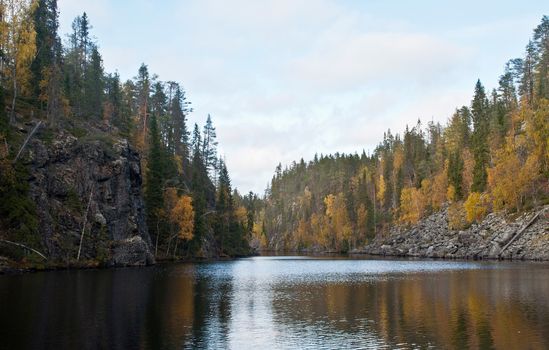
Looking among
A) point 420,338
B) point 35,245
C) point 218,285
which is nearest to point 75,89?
point 35,245

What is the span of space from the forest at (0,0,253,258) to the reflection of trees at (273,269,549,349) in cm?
4148

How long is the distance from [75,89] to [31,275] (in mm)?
64422

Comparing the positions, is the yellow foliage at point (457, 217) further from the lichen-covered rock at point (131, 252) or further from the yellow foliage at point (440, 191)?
the lichen-covered rock at point (131, 252)

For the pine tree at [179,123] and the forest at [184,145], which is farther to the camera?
the pine tree at [179,123]

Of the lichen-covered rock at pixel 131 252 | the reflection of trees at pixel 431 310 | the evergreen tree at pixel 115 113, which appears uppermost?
the evergreen tree at pixel 115 113

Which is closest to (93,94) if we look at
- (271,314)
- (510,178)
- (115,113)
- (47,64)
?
(115,113)

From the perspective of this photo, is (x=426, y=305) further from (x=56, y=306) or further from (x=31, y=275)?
(x=31, y=275)

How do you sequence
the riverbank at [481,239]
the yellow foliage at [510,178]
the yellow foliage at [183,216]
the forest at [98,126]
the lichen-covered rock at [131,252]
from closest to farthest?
1. the forest at [98,126]
2. the lichen-covered rock at [131,252]
3. the riverbank at [481,239]
4. the yellow foliage at [510,178]
5. the yellow foliage at [183,216]

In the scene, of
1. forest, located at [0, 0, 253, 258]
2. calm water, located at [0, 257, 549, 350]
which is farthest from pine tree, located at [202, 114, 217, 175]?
calm water, located at [0, 257, 549, 350]

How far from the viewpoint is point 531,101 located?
131 metres

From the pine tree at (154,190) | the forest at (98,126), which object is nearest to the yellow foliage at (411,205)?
the forest at (98,126)

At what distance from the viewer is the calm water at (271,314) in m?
25.5

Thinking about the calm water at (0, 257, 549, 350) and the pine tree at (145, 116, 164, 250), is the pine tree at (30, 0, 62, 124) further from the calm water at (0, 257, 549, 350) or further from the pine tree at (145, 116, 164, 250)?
the calm water at (0, 257, 549, 350)

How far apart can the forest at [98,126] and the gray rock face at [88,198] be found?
2674mm
